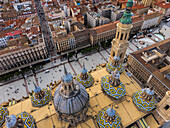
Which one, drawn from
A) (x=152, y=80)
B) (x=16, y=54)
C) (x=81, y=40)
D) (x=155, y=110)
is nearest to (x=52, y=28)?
(x=81, y=40)

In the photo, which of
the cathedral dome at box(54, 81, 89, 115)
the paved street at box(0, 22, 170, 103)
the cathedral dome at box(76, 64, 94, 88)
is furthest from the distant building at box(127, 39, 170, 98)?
the cathedral dome at box(54, 81, 89, 115)

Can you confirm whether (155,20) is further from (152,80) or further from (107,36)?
(152,80)

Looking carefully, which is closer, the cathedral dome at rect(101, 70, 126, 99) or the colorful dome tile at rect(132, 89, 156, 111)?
the colorful dome tile at rect(132, 89, 156, 111)

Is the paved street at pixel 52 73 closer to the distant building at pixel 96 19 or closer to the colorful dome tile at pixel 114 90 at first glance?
the distant building at pixel 96 19

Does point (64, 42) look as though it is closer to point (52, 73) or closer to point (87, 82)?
point (52, 73)

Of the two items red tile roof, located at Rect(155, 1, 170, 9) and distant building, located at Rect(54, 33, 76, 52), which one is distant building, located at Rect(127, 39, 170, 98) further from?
red tile roof, located at Rect(155, 1, 170, 9)

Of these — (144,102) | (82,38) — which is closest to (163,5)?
(82,38)

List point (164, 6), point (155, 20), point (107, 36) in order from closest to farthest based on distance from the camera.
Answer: point (107, 36) < point (155, 20) < point (164, 6)

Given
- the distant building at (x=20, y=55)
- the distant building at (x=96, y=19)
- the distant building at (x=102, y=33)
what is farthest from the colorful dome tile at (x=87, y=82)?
the distant building at (x=96, y=19)
